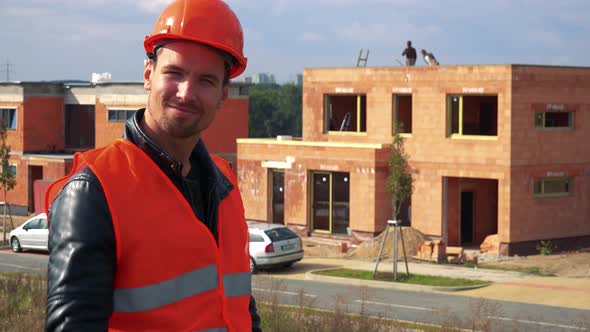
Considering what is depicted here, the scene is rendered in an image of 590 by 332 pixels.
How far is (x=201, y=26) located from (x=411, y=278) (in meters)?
26.2

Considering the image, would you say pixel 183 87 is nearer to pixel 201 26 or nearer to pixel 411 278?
A: pixel 201 26

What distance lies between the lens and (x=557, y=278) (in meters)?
29.6

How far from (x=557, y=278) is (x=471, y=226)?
9389mm

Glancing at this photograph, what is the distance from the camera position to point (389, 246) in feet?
116

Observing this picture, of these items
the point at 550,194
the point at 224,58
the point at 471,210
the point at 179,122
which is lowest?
the point at 471,210

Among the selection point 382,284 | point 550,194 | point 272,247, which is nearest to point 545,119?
point 550,194

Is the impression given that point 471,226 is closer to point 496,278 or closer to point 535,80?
point 535,80

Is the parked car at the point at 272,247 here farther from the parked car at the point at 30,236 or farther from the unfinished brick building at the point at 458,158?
the parked car at the point at 30,236

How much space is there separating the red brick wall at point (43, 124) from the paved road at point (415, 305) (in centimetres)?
2566

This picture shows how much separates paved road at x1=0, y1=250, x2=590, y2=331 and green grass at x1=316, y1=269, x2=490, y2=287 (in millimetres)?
1427

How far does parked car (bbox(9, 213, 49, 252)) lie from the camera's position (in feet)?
116

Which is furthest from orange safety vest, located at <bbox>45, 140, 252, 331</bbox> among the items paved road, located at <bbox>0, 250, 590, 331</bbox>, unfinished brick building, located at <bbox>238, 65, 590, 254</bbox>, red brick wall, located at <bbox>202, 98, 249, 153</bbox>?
red brick wall, located at <bbox>202, 98, 249, 153</bbox>

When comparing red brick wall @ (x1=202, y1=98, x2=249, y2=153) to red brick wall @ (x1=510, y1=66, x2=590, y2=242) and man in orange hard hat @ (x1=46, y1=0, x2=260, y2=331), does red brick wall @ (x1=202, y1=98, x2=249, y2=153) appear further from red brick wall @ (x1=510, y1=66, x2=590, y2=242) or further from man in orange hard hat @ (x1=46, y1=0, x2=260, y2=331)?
man in orange hard hat @ (x1=46, y1=0, x2=260, y2=331)

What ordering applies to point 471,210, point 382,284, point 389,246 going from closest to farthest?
point 382,284
point 389,246
point 471,210
